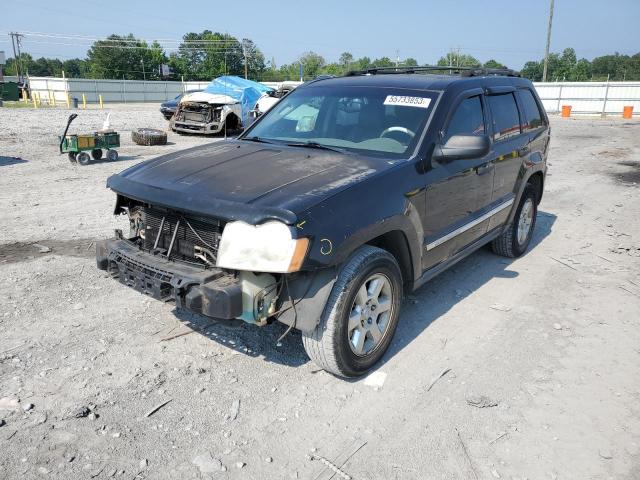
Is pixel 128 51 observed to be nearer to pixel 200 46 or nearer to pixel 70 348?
pixel 200 46

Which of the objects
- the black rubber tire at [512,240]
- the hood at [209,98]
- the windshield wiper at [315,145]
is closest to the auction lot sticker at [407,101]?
the windshield wiper at [315,145]

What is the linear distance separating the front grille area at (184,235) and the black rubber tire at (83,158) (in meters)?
9.03

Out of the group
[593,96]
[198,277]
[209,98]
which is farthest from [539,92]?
[198,277]

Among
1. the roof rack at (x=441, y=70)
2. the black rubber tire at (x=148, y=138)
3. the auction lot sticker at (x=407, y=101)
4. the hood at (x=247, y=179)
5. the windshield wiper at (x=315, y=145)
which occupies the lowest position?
the black rubber tire at (x=148, y=138)

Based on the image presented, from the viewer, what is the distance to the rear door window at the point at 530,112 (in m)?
5.60

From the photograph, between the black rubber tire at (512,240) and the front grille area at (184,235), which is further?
the black rubber tire at (512,240)

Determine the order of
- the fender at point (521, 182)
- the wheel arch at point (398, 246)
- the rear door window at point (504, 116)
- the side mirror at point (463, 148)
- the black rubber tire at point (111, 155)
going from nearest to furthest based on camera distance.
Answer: the wheel arch at point (398, 246) → the side mirror at point (463, 148) → the rear door window at point (504, 116) → the fender at point (521, 182) → the black rubber tire at point (111, 155)

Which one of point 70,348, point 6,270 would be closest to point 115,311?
point 70,348

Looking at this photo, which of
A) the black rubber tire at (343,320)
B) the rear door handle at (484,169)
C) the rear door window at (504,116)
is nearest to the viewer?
the black rubber tire at (343,320)

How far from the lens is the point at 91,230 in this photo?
6.47 metres

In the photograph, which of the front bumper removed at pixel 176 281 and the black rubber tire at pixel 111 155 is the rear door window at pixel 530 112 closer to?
the front bumper removed at pixel 176 281

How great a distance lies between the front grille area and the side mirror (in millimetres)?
1751

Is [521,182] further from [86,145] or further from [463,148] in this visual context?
[86,145]

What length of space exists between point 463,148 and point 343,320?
61.9 inches
